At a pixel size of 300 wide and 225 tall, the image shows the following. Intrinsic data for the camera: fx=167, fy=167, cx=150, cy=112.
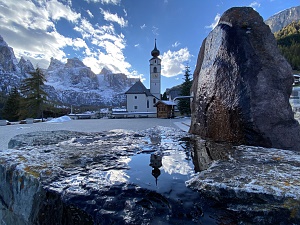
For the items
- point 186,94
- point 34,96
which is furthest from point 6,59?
point 186,94

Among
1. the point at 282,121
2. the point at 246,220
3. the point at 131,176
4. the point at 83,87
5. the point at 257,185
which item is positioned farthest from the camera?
the point at 83,87

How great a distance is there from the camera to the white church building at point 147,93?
1260 inches

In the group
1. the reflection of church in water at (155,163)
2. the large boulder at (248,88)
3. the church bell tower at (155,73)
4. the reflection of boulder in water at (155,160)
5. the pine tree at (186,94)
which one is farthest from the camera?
the church bell tower at (155,73)

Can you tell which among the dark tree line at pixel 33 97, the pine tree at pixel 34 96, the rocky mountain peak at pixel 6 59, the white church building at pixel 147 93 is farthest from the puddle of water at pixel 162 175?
the rocky mountain peak at pixel 6 59

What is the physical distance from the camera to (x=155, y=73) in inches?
1337

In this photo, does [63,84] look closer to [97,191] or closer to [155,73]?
[155,73]

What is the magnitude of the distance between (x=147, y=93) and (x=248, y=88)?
101 feet

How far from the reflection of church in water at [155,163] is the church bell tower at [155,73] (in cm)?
3263

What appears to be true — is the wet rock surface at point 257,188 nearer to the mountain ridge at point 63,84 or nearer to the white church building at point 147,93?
the white church building at point 147,93

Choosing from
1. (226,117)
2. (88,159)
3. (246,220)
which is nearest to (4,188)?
(88,159)

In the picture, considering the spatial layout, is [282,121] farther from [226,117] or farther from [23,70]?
[23,70]

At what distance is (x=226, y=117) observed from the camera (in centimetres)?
257

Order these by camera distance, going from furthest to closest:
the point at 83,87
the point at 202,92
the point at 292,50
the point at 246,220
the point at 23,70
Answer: the point at 83,87 < the point at 23,70 < the point at 292,50 < the point at 202,92 < the point at 246,220

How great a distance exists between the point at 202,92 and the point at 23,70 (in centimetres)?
17802
